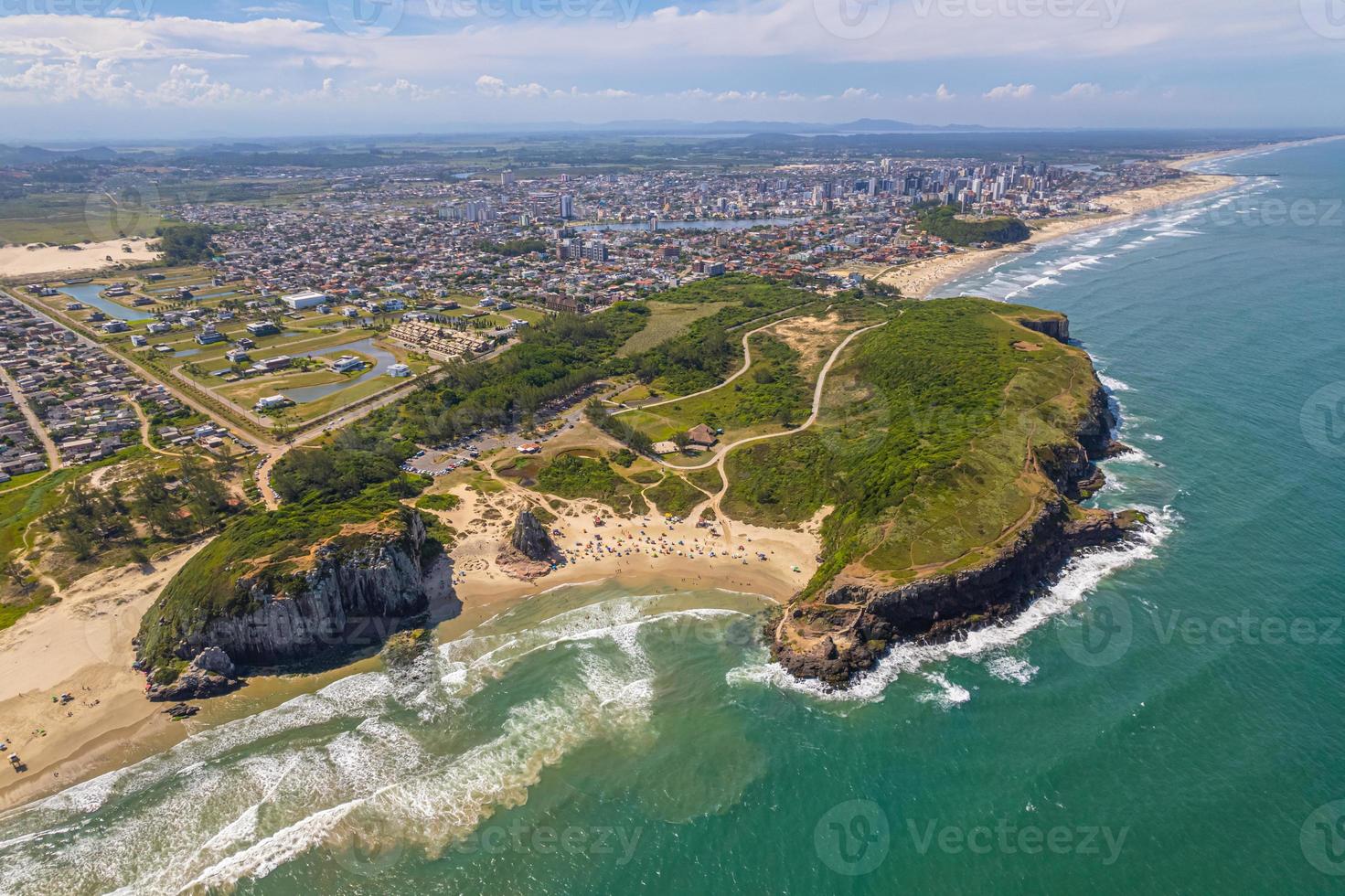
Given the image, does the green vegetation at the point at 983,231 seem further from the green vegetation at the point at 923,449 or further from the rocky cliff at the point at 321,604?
the rocky cliff at the point at 321,604

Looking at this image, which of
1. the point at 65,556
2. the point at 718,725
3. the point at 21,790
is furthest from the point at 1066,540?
the point at 65,556

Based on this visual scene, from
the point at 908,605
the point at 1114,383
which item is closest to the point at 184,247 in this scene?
the point at 908,605

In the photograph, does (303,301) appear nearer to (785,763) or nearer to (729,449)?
(729,449)

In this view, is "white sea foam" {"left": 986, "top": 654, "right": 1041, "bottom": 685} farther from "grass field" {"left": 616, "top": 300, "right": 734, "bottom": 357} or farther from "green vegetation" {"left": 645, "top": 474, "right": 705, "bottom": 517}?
"grass field" {"left": 616, "top": 300, "right": 734, "bottom": 357}

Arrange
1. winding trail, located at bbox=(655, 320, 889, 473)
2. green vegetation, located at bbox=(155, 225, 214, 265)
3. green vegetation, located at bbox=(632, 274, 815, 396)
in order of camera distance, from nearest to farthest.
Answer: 1. winding trail, located at bbox=(655, 320, 889, 473)
2. green vegetation, located at bbox=(632, 274, 815, 396)
3. green vegetation, located at bbox=(155, 225, 214, 265)

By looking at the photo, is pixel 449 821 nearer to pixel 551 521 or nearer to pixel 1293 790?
pixel 551 521

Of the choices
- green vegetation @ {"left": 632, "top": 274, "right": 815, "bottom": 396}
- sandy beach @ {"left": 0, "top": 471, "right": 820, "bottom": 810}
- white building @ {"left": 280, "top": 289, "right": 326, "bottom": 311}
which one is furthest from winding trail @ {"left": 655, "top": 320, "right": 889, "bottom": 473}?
white building @ {"left": 280, "top": 289, "right": 326, "bottom": 311}
